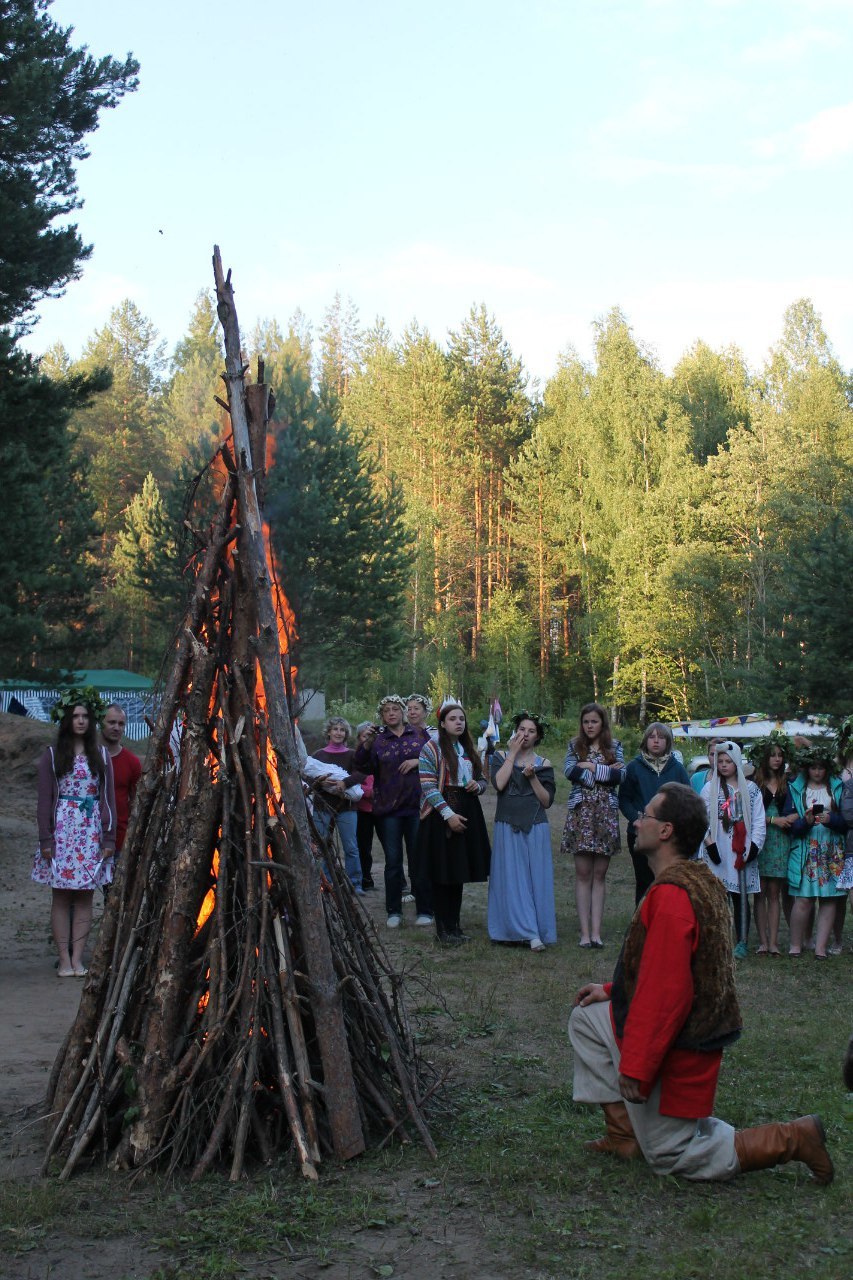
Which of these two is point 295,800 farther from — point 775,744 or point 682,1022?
point 775,744

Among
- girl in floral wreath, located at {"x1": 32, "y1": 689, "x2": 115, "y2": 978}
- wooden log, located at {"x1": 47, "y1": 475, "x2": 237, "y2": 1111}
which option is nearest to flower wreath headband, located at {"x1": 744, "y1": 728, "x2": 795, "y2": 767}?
girl in floral wreath, located at {"x1": 32, "y1": 689, "x2": 115, "y2": 978}

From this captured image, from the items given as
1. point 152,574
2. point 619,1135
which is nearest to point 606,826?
point 619,1135

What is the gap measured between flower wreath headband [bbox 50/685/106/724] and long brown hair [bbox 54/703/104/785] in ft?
0.06

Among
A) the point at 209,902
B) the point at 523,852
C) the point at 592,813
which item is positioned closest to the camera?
the point at 209,902

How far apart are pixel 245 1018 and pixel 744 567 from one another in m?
37.1

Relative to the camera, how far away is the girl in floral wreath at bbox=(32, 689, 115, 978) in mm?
8617

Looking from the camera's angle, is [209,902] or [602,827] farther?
[602,827]

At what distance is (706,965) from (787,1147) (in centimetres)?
74

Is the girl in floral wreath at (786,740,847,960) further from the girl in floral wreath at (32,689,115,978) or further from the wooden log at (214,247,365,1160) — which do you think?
the wooden log at (214,247,365,1160)

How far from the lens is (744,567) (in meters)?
40.0

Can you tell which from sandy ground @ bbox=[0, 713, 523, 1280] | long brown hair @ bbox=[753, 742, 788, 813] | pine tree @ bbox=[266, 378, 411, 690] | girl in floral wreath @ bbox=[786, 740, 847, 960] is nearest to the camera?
sandy ground @ bbox=[0, 713, 523, 1280]

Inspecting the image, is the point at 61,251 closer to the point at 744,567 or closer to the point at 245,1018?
the point at 245,1018

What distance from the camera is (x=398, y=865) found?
36.1 feet

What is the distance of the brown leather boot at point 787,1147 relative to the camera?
4.59 meters
